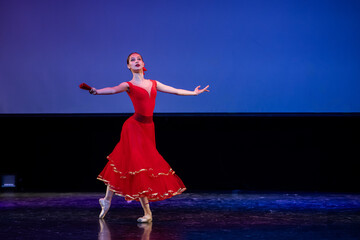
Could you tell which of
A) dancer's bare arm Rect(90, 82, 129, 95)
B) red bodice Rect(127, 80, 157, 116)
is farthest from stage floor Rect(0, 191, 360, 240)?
dancer's bare arm Rect(90, 82, 129, 95)

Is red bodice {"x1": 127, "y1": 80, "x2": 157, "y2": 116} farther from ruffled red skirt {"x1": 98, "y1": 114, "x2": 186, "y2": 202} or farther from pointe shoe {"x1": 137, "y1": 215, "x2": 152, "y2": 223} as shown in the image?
pointe shoe {"x1": 137, "y1": 215, "x2": 152, "y2": 223}

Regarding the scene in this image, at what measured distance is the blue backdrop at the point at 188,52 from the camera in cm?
505

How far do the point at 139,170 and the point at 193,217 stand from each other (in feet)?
1.91

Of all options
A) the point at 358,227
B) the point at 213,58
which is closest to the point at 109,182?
the point at 358,227

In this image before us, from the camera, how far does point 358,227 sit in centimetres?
332

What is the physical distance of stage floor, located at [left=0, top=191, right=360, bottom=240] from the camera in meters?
3.10

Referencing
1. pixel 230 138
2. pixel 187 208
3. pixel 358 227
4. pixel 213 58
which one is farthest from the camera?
pixel 230 138

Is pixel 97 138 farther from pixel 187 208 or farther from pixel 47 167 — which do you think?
pixel 187 208

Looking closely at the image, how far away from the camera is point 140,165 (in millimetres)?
3533

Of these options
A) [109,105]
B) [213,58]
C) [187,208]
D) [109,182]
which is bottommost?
[187,208]

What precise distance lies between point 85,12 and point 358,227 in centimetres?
330

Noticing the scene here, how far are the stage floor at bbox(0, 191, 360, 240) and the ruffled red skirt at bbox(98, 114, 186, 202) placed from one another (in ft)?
0.72

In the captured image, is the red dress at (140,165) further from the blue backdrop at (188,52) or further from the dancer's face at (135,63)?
the blue backdrop at (188,52)

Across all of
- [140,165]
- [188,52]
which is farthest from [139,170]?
[188,52]
